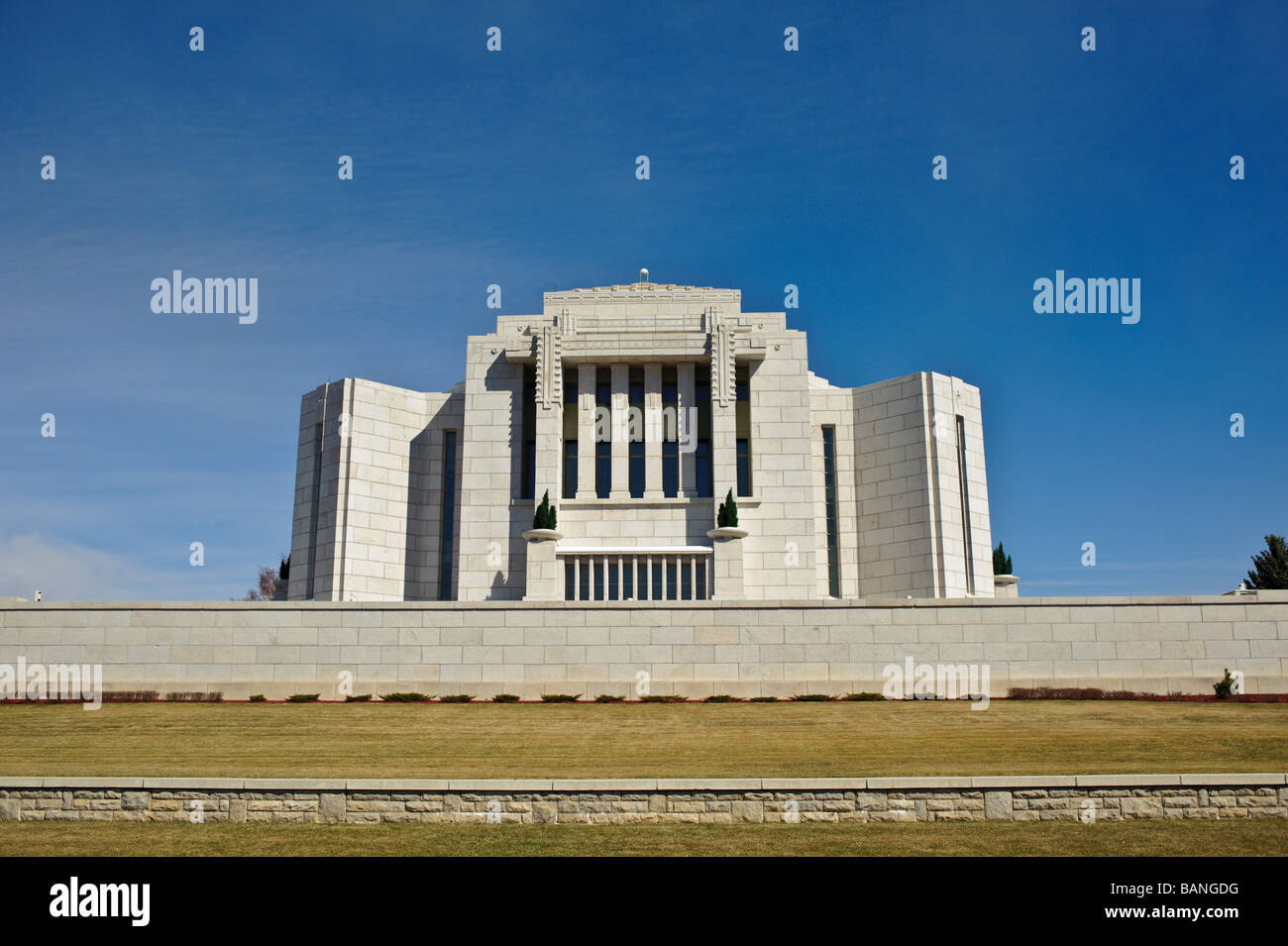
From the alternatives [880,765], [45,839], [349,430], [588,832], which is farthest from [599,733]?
[349,430]

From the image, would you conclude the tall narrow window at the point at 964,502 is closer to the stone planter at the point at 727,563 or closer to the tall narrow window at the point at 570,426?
the stone planter at the point at 727,563

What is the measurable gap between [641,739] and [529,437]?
2383cm

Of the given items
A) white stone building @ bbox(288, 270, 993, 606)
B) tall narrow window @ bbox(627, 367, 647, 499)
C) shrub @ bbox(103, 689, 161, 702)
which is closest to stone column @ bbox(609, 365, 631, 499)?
white stone building @ bbox(288, 270, 993, 606)

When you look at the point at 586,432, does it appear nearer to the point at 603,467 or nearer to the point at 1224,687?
the point at 603,467

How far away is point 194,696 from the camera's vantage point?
3005 cm

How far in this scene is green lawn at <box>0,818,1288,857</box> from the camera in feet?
44.5

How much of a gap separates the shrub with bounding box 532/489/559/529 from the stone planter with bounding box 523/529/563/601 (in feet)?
0.69

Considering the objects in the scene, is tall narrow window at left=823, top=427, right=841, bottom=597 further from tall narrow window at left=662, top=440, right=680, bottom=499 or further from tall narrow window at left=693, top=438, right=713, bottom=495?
tall narrow window at left=662, top=440, right=680, bottom=499

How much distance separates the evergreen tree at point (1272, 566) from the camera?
7681cm

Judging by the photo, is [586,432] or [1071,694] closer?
[1071,694]

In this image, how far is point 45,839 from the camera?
1441cm

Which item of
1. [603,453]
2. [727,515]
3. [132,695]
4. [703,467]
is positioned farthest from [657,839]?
[603,453]

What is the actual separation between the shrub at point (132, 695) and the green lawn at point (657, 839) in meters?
15.7
